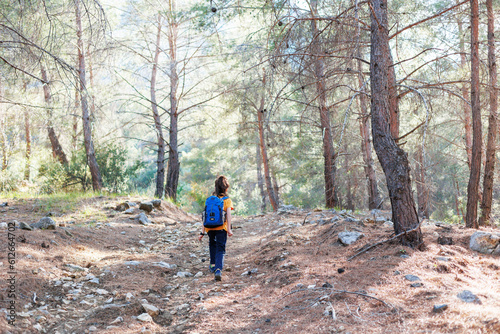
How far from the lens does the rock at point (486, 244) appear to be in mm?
4565

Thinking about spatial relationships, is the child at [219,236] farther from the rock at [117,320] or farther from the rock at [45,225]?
the rock at [45,225]

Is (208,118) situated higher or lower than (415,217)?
higher

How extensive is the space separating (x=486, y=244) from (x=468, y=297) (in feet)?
6.65

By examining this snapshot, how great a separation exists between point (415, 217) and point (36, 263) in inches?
201

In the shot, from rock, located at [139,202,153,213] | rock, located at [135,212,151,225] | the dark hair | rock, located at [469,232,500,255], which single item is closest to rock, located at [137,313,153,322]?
the dark hair

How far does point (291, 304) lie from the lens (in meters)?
3.63

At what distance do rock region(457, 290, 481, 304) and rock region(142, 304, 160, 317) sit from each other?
9.80ft

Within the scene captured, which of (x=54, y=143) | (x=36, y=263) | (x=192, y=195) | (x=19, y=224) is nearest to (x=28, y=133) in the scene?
(x=54, y=143)

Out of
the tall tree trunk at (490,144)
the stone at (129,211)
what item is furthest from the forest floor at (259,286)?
the tall tree trunk at (490,144)

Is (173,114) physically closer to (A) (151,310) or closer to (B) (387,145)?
(B) (387,145)

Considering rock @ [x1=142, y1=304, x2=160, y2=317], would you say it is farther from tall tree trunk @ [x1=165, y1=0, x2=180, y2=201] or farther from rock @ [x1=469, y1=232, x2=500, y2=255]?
tall tree trunk @ [x1=165, y1=0, x2=180, y2=201]

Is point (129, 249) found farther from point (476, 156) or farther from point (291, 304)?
point (476, 156)

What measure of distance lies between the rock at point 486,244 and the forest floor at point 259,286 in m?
0.14

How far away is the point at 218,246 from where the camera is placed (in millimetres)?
5242
